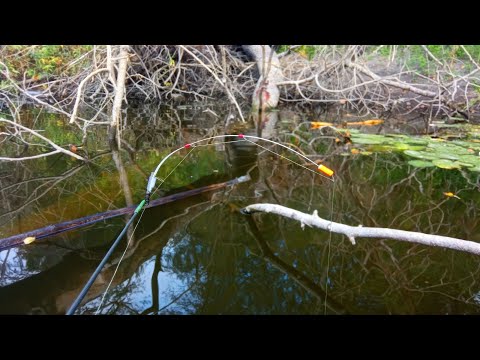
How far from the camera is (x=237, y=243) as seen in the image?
2312 millimetres

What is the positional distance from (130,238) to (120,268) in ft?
0.98

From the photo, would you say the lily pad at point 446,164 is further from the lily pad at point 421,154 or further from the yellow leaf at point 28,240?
the yellow leaf at point 28,240

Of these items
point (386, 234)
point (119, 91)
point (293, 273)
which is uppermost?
point (119, 91)

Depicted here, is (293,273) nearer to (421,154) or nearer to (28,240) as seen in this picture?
(28,240)

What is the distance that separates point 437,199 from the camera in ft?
9.95

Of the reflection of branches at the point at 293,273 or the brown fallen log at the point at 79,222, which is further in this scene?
the brown fallen log at the point at 79,222

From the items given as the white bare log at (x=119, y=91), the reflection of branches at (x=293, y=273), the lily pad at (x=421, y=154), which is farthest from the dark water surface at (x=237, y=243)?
the white bare log at (x=119, y=91)

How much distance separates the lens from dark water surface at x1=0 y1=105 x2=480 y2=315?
71.6 inches

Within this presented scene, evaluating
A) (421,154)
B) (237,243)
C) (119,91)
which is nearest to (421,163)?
(421,154)

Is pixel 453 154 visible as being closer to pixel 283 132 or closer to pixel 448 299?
pixel 283 132

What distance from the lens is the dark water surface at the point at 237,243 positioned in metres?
1.82

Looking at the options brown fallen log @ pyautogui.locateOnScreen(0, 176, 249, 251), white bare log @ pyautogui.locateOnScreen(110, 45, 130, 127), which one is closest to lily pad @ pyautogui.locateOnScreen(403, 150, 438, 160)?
brown fallen log @ pyautogui.locateOnScreen(0, 176, 249, 251)

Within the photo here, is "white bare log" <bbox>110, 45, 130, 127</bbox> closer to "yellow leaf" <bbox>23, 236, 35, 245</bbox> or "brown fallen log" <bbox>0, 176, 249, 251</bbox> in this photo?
"brown fallen log" <bbox>0, 176, 249, 251</bbox>
